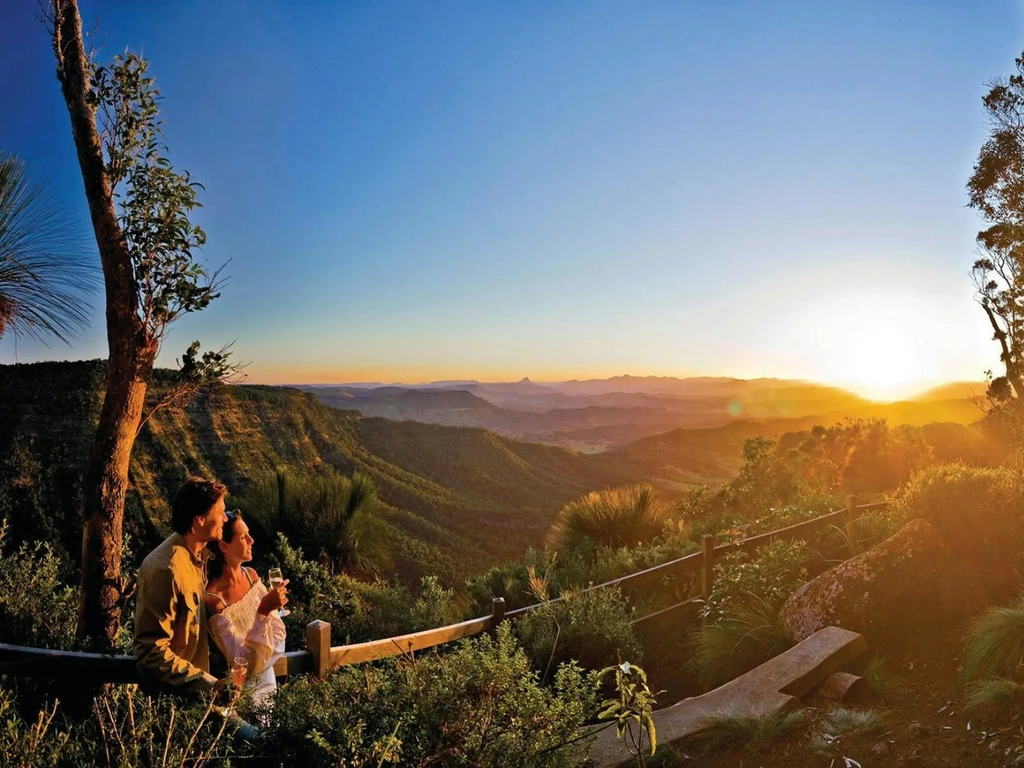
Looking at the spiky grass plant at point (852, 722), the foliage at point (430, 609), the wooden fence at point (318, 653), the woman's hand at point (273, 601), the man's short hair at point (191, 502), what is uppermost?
the man's short hair at point (191, 502)

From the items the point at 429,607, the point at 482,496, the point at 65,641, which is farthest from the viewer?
the point at 482,496

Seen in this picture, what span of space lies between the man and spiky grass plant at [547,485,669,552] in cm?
782

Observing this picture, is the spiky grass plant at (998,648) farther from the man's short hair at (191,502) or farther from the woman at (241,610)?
the man's short hair at (191,502)

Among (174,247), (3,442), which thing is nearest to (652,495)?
(174,247)

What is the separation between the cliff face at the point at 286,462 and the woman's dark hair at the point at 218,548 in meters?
2.16

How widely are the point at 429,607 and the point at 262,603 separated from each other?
355 cm

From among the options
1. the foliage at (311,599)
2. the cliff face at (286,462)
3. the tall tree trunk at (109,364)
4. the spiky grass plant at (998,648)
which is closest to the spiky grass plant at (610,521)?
the cliff face at (286,462)

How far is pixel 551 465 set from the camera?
94.6ft

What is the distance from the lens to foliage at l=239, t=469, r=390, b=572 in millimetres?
9281

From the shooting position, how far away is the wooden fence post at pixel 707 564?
7455mm

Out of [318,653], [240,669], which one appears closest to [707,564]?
[318,653]

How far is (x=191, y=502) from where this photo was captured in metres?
3.30

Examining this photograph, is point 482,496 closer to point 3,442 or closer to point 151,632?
point 3,442

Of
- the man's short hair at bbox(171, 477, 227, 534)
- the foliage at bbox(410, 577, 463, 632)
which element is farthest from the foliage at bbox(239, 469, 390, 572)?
the man's short hair at bbox(171, 477, 227, 534)
